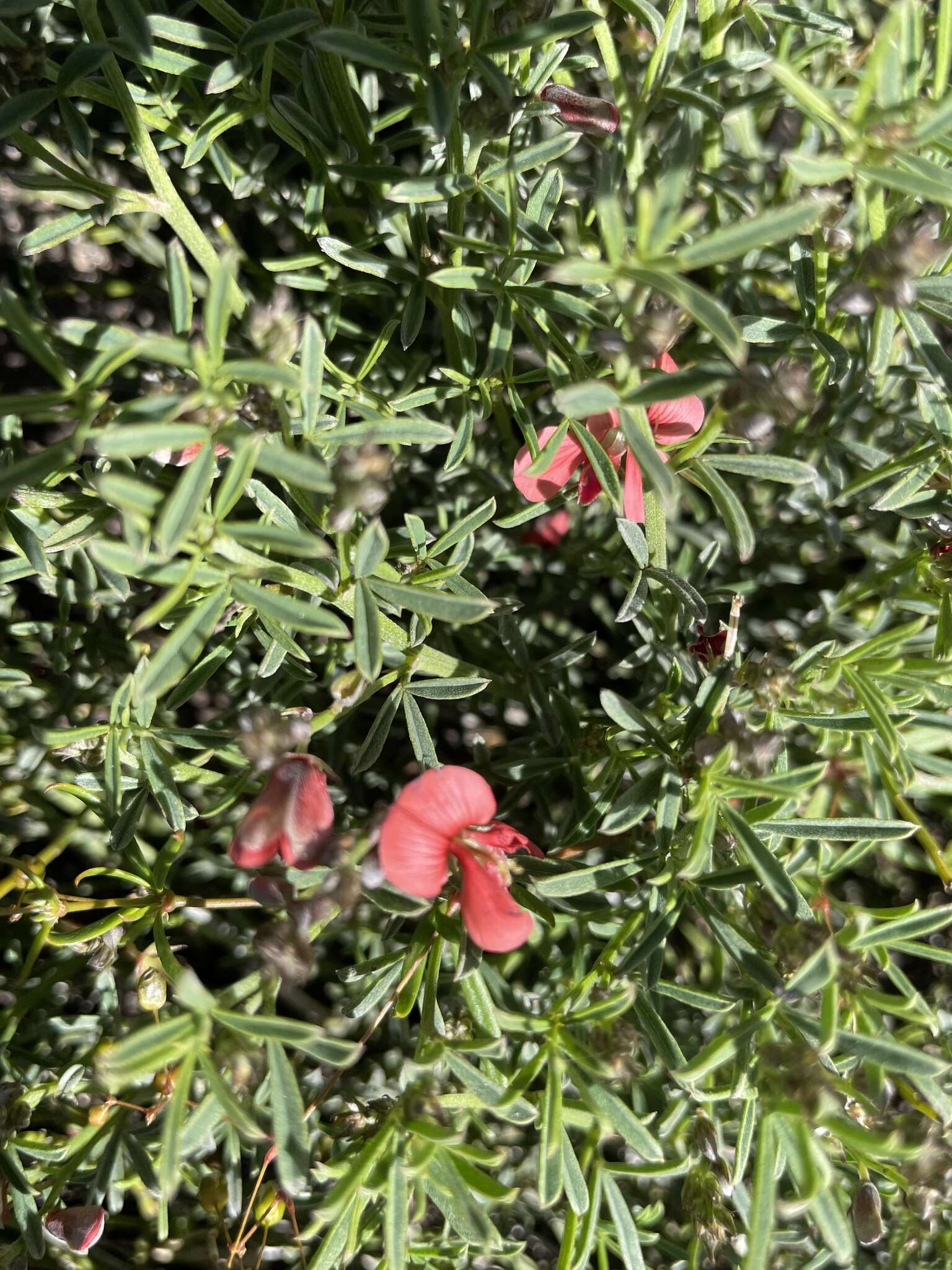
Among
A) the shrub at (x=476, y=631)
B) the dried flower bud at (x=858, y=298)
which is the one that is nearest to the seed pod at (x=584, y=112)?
the shrub at (x=476, y=631)

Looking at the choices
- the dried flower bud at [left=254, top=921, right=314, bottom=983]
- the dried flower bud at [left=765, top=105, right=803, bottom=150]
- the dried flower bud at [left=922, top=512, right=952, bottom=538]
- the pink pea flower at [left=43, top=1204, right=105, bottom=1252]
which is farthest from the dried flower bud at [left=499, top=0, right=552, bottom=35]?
the pink pea flower at [left=43, top=1204, right=105, bottom=1252]

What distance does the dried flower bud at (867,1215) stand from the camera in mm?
1320

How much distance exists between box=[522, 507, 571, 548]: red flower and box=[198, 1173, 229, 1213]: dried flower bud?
1.21 meters

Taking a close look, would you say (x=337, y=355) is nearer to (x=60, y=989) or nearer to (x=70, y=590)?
(x=70, y=590)

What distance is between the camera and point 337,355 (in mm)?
1851

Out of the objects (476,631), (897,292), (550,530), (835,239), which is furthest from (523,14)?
(476,631)

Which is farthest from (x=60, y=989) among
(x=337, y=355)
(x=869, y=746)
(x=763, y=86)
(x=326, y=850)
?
(x=763, y=86)

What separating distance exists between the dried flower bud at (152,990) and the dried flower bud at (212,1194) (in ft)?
1.50

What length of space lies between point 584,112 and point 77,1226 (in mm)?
1675

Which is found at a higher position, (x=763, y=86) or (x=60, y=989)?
(x=763, y=86)

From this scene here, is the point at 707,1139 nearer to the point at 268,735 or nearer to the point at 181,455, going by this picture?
the point at 268,735

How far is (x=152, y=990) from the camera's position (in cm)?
132

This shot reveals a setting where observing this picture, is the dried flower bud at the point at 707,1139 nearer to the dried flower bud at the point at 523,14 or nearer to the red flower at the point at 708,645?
the red flower at the point at 708,645

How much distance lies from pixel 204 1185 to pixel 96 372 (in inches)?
50.6
